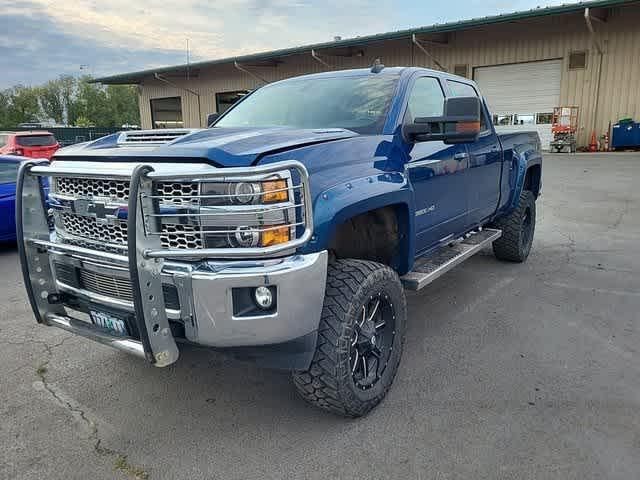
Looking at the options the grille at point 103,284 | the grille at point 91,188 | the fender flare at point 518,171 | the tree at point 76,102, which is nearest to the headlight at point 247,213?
the grille at point 103,284

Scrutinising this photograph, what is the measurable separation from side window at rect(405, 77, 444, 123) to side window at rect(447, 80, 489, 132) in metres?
0.31

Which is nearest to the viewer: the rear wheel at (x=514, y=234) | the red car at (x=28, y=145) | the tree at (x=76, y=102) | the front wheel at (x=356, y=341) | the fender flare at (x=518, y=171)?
the front wheel at (x=356, y=341)

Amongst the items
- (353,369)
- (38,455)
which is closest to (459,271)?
(353,369)

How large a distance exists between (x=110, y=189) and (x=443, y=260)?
2.53 m

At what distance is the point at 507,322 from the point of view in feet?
13.8

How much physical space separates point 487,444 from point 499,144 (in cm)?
323

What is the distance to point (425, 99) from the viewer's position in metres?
3.92

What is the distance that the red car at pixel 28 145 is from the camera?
54.8ft

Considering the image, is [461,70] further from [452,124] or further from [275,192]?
[275,192]

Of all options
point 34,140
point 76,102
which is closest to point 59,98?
point 76,102

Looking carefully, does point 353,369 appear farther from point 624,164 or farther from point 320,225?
A: point 624,164

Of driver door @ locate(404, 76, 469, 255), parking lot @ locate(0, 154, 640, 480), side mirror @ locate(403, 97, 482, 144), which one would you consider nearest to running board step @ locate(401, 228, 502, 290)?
driver door @ locate(404, 76, 469, 255)

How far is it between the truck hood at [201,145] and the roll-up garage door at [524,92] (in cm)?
1870

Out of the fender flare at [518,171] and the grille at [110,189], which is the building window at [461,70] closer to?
the fender flare at [518,171]
